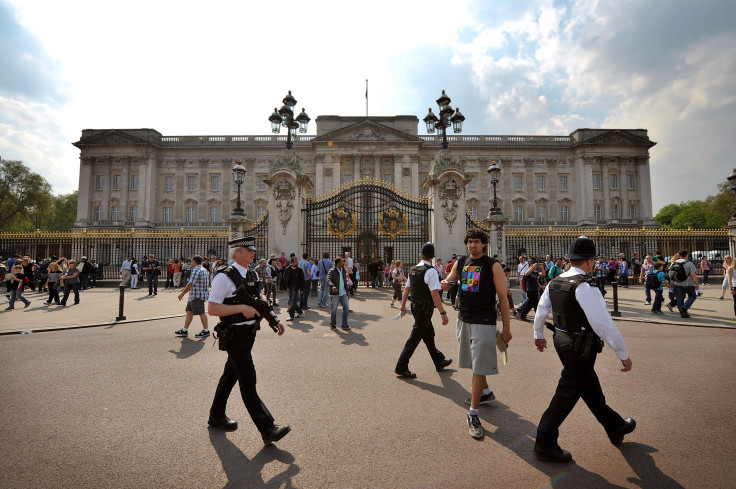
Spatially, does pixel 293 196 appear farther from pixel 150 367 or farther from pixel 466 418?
pixel 466 418

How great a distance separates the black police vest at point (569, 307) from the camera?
3076 mm

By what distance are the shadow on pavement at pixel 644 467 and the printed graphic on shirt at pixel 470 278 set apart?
1.91 m

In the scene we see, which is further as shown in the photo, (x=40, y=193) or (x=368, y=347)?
(x=40, y=193)

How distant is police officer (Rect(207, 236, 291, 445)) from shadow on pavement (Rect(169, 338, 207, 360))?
3.22 m

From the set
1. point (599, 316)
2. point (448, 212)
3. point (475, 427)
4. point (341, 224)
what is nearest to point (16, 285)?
point (341, 224)

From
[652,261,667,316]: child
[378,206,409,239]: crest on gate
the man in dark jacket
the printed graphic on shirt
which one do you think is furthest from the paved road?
[378,206,409,239]: crest on gate

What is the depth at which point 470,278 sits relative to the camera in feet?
12.5

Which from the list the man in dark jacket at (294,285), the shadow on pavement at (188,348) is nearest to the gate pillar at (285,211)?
the man in dark jacket at (294,285)

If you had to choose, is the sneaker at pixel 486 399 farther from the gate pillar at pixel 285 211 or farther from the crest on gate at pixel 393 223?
the crest on gate at pixel 393 223

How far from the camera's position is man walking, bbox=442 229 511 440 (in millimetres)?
3645

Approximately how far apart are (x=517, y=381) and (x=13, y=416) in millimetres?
6209

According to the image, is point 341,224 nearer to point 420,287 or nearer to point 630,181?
point 420,287

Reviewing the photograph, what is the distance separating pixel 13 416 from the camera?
158 inches

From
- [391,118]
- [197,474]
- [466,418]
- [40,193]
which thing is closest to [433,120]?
[466,418]
